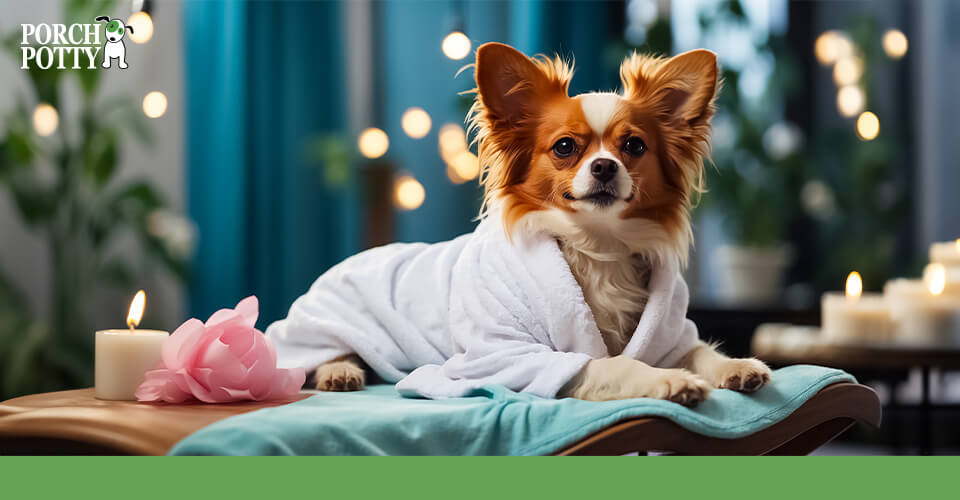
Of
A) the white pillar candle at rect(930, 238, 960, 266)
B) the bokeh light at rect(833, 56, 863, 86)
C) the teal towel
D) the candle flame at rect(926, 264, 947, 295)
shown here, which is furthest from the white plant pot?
the teal towel

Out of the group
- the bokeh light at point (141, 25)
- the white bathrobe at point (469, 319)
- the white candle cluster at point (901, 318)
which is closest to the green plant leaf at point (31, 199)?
the bokeh light at point (141, 25)

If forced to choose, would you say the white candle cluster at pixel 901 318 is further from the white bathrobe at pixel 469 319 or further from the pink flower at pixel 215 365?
the pink flower at pixel 215 365

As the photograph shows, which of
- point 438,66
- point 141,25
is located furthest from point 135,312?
point 438,66

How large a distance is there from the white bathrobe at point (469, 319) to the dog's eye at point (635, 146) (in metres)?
0.18

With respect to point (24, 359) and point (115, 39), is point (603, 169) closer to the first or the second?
point (115, 39)

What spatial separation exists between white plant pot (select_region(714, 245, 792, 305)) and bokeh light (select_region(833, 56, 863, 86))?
83 cm

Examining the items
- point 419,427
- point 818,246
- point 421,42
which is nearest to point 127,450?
point 419,427

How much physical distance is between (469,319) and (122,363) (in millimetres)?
497

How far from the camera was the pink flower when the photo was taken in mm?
1165

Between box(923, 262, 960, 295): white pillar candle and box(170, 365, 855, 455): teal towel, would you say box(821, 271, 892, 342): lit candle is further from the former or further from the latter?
box(170, 365, 855, 455): teal towel

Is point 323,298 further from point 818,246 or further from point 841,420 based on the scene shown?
point 818,246

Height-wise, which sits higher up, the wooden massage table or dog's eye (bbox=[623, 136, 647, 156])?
dog's eye (bbox=[623, 136, 647, 156])

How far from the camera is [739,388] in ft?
3.76

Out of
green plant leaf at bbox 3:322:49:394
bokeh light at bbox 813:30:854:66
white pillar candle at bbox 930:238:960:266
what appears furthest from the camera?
bokeh light at bbox 813:30:854:66
